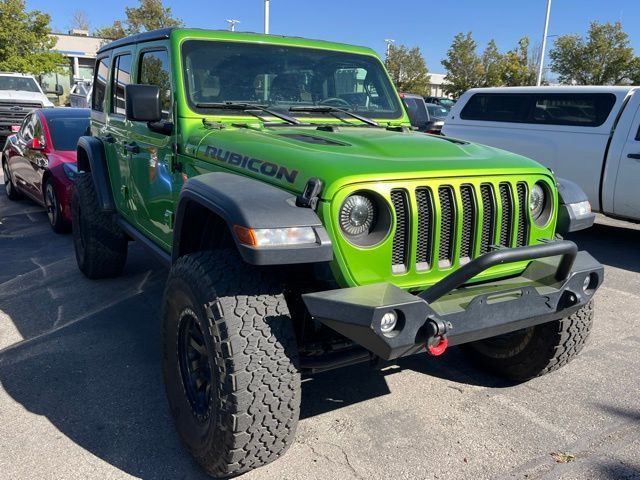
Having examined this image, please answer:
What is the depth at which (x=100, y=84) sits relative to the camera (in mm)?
5234

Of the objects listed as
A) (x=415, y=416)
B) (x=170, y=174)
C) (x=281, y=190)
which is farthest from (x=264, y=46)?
(x=415, y=416)

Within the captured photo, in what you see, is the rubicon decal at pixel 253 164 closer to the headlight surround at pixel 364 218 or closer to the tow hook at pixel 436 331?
the headlight surround at pixel 364 218

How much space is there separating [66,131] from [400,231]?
6.14 metres

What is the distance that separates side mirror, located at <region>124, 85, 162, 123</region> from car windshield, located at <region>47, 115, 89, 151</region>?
4247 mm

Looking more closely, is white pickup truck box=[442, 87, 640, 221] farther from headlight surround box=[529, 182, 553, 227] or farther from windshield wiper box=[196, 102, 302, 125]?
windshield wiper box=[196, 102, 302, 125]

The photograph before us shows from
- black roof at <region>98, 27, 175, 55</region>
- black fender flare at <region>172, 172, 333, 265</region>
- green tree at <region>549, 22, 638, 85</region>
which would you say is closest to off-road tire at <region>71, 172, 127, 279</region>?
black roof at <region>98, 27, 175, 55</region>

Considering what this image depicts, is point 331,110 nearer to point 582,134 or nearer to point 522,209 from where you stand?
point 522,209

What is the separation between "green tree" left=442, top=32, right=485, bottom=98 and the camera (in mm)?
38812

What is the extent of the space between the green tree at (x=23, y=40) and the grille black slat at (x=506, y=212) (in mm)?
Answer: 27833

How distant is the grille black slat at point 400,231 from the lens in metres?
2.47

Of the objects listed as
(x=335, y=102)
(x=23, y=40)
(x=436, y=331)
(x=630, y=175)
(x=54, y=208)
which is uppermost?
(x=23, y=40)

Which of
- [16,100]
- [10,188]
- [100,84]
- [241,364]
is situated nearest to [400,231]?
[241,364]

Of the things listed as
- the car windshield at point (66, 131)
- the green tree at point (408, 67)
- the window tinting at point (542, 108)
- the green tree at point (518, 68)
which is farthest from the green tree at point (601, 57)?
the car windshield at point (66, 131)

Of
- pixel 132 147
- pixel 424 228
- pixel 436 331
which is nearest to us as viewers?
pixel 436 331
